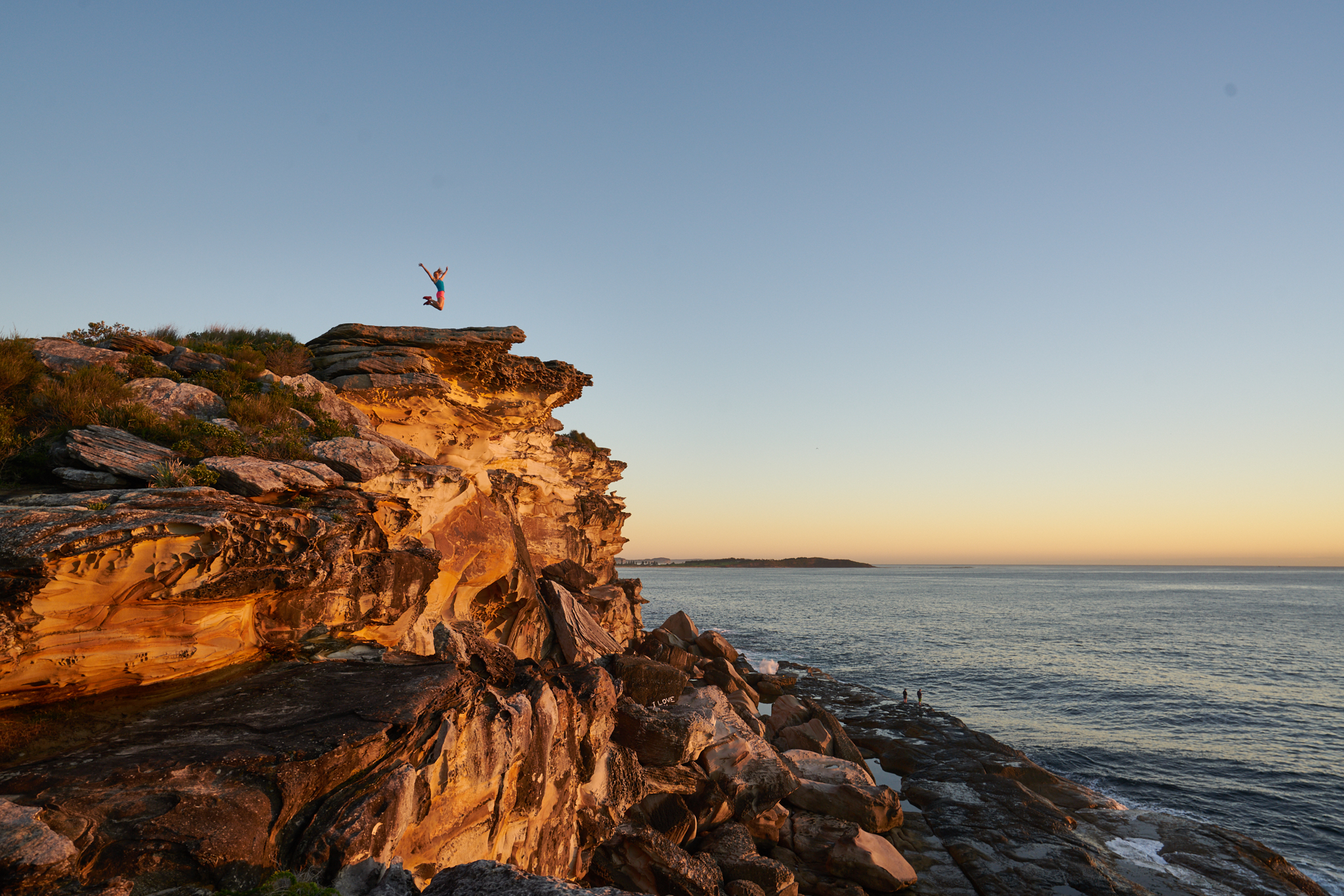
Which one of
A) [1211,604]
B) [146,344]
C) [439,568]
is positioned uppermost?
[146,344]

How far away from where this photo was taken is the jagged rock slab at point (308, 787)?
700cm

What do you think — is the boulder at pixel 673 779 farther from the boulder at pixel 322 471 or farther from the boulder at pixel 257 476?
the boulder at pixel 257 476

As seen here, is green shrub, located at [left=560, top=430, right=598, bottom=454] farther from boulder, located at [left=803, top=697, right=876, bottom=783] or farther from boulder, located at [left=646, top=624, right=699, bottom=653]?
boulder, located at [left=803, top=697, right=876, bottom=783]

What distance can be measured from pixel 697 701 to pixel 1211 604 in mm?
117356

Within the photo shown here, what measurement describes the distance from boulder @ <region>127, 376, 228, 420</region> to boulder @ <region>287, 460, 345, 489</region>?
120 inches

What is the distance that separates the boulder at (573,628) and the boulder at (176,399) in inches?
520

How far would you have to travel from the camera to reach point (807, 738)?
23.6 meters

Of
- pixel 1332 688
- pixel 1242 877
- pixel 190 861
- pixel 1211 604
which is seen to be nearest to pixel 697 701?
pixel 190 861

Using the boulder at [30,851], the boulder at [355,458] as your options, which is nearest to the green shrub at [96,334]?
the boulder at [355,458]

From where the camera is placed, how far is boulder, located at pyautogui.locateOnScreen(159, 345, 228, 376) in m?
18.0

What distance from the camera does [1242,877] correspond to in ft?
56.1

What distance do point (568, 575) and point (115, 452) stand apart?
1946 centimetres

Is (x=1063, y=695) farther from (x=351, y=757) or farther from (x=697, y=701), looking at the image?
Result: (x=351, y=757)

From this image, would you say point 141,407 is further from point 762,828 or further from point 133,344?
point 762,828
